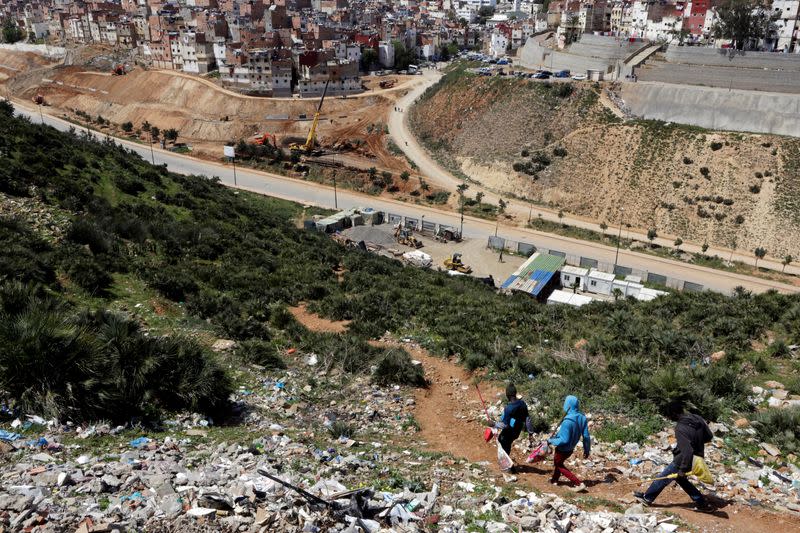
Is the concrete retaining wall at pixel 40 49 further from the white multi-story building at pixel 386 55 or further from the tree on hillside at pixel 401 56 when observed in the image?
the tree on hillside at pixel 401 56

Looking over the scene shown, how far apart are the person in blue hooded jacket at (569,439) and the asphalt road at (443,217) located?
29.2m

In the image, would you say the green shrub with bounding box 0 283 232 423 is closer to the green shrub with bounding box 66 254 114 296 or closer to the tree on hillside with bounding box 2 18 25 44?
the green shrub with bounding box 66 254 114 296

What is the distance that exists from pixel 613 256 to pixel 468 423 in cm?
3078

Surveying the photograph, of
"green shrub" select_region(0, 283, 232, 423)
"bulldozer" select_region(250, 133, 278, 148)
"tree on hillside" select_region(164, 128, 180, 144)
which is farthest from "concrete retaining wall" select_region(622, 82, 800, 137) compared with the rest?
"green shrub" select_region(0, 283, 232, 423)

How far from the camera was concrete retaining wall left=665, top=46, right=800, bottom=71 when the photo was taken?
5594cm

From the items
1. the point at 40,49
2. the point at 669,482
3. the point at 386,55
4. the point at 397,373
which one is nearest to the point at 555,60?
the point at 386,55

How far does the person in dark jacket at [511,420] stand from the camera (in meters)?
7.92

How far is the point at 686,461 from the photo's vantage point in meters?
6.79

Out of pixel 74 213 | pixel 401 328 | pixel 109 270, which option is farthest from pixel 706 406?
pixel 74 213

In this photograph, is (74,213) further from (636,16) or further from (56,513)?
(636,16)

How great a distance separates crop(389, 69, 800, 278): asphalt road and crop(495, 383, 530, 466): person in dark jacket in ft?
99.8

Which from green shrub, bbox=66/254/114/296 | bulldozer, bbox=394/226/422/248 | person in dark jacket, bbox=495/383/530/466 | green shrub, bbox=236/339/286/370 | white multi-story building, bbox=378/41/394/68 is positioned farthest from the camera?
white multi-story building, bbox=378/41/394/68

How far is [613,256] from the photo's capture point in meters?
38.0

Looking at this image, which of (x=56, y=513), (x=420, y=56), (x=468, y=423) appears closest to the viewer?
(x=56, y=513)
